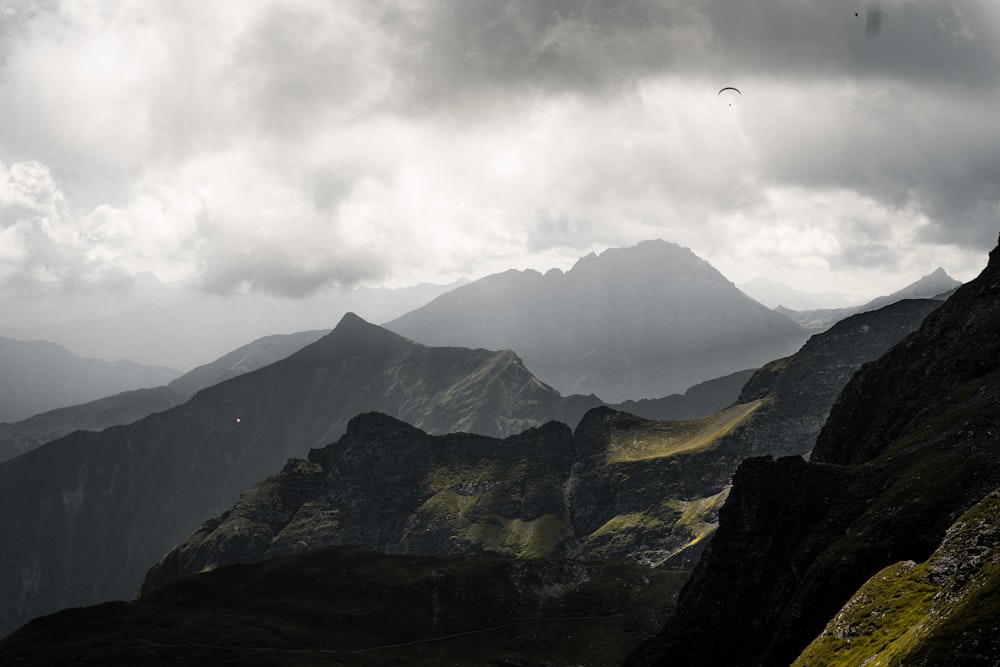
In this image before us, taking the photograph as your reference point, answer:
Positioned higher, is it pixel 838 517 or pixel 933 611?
pixel 933 611

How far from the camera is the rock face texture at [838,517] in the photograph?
102 m

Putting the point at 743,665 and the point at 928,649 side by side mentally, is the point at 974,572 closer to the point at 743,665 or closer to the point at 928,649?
the point at 928,649

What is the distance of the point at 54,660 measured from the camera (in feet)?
654

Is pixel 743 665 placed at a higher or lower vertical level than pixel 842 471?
lower

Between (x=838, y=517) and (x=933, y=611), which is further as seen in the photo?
(x=838, y=517)

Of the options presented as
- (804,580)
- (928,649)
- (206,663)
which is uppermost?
Answer: (928,649)

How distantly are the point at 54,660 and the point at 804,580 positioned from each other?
193894 millimetres

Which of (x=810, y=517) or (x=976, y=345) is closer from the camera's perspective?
(x=810, y=517)

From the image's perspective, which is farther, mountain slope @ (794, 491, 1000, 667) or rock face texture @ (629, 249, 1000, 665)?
rock face texture @ (629, 249, 1000, 665)

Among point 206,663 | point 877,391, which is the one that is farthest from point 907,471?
point 206,663

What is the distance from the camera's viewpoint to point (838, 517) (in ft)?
402

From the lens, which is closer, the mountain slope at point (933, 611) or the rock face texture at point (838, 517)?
the mountain slope at point (933, 611)

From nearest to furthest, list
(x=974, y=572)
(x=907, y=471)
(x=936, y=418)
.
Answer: (x=974, y=572)
(x=907, y=471)
(x=936, y=418)

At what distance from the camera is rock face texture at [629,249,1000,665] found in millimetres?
101938
